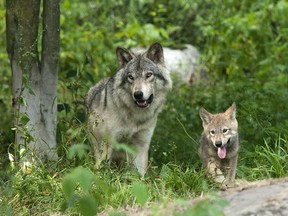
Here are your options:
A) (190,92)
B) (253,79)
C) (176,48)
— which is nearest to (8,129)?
(190,92)

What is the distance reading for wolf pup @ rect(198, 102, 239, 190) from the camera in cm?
716

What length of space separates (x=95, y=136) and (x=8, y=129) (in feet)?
5.41

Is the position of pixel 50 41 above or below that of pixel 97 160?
above

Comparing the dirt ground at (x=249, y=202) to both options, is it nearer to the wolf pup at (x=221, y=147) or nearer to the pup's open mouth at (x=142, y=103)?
the wolf pup at (x=221, y=147)

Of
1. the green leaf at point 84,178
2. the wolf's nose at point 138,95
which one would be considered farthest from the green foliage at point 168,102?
the wolf's nose at point 138,95

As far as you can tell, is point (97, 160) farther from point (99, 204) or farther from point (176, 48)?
point (176, 48)

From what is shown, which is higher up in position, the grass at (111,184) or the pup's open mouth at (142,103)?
the pup's open mouth at (142,103)

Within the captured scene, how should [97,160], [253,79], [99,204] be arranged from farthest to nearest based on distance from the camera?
[253,79] → [97,160] → [99,204]

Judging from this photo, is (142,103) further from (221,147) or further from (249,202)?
(249,202)

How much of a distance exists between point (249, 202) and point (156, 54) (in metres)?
3.18

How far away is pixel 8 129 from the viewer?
9.37 metres

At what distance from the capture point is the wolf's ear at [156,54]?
26.9ft

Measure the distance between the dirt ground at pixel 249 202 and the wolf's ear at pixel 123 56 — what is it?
246 centimetres

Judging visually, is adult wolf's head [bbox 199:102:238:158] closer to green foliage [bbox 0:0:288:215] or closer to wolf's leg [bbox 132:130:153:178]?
green foliage [bbox 0:0:288:215]
